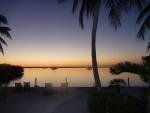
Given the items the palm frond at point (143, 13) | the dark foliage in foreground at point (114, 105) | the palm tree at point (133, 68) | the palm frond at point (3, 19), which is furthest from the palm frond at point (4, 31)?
the palm tree at point (133, 68)

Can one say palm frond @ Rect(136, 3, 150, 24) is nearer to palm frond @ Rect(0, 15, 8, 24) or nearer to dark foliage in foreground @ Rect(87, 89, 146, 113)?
dark foliage in foreground @ Rect(87, 89, 146, 113)

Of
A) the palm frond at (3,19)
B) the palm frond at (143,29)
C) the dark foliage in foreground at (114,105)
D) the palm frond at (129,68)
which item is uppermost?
the palm frond at (3,19)

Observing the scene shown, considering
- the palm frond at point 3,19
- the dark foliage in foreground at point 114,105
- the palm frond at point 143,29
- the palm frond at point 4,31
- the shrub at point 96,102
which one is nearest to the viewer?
the dark foliage in foreground at point 114,105

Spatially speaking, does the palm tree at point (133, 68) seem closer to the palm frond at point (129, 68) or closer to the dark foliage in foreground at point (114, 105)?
the palm frond at point (129, 68)

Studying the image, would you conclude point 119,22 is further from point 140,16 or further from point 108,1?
point 140,16

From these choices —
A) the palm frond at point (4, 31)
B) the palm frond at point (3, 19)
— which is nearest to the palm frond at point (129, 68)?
the palm frond at point (3, 19)

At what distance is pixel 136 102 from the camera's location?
→ 10.6m

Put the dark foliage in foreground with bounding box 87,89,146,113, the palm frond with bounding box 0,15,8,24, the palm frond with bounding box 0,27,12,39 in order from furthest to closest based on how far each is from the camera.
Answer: the palm frond with bounding box 0,27,12,39 < the palm frond with bounding box 0,15,8,24 < the dark foliage in foreground with bounding box 87,89,146,113

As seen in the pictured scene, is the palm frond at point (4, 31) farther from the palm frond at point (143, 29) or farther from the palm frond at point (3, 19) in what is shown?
the palm frond at point (143, 29)

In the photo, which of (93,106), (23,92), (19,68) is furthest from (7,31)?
(19,68)

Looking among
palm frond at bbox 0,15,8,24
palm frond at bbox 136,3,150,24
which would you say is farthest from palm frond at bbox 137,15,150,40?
palm frond at bbox 0,15,8,24

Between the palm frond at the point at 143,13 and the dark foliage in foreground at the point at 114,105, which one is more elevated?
the palm frond at the point at 143,13

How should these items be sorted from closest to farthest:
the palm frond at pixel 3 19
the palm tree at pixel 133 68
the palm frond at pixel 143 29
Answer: the palm tree at pixel 133 68
the palm frond at pixel 143 29
the palm frond at pixel 3 19

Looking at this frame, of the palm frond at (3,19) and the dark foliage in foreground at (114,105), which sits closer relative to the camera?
the dark foliage in foreground at (114,105)
